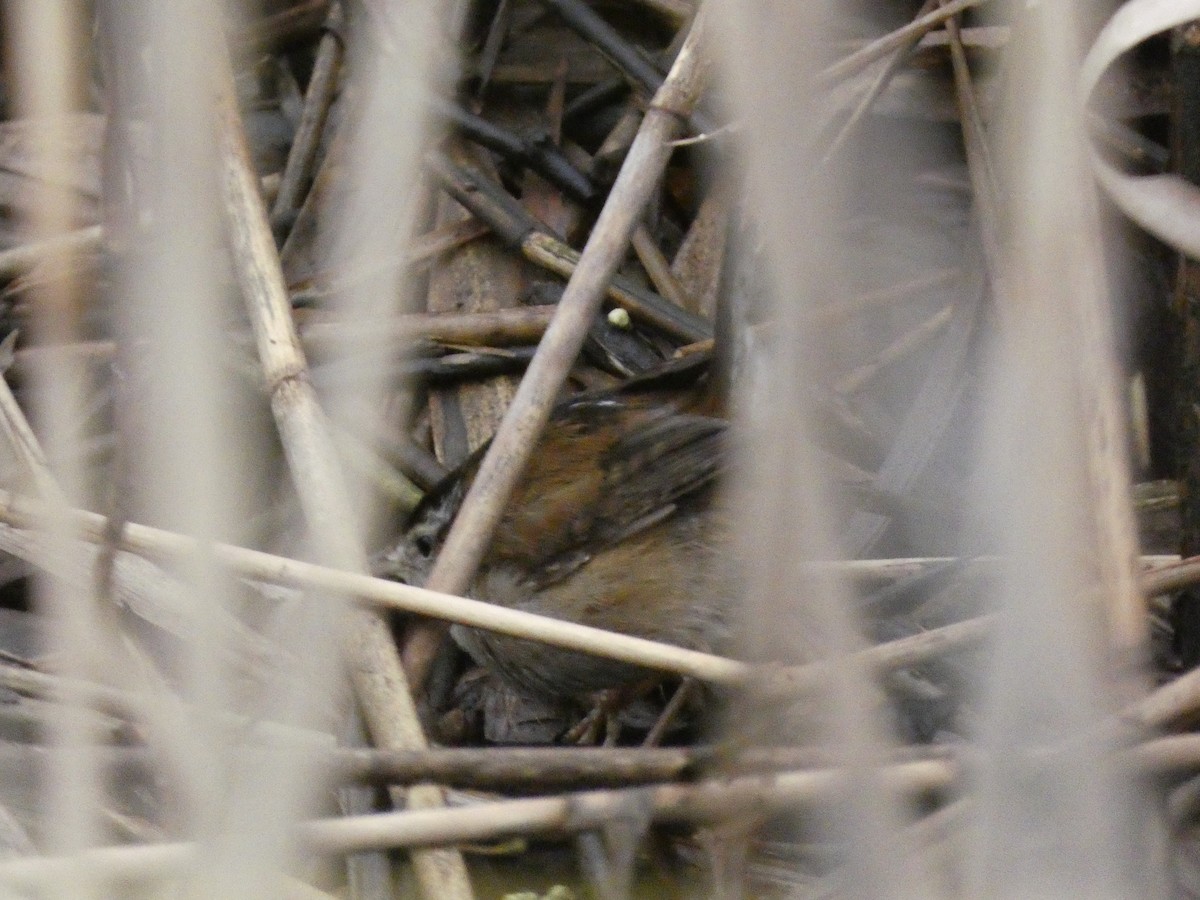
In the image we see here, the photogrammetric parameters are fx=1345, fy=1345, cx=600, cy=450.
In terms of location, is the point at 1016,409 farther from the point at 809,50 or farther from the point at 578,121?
the point at 578,121

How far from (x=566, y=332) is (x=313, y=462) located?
39 cm

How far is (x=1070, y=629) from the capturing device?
33.0 inches

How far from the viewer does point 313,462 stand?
1.69 m

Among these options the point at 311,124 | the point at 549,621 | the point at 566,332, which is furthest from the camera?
the point at 311,124

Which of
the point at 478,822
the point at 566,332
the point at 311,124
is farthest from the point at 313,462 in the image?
the point at 311,124

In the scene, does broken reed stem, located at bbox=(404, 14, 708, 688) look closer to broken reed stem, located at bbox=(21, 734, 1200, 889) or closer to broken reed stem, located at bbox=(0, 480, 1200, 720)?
broken reed stem, located at bbox=(0, 480, 1200, 720)

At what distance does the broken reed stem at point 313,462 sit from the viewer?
1.50m

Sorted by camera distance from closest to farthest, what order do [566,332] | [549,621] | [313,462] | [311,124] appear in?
[549,621] → [313,462] → [566,332] → [311,124]

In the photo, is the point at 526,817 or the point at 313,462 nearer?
the point at 526,817

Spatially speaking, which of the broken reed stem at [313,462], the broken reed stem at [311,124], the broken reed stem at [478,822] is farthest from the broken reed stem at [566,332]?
the broken reed stem at [311,124]

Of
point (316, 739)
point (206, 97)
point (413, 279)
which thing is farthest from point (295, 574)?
point (413, 279)

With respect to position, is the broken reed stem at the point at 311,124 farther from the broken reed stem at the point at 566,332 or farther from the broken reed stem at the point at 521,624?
the broken reed stem at the point at 521,624

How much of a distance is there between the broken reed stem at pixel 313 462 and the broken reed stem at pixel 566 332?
4.4 inches

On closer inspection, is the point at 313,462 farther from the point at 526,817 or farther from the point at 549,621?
the point at 526,817
